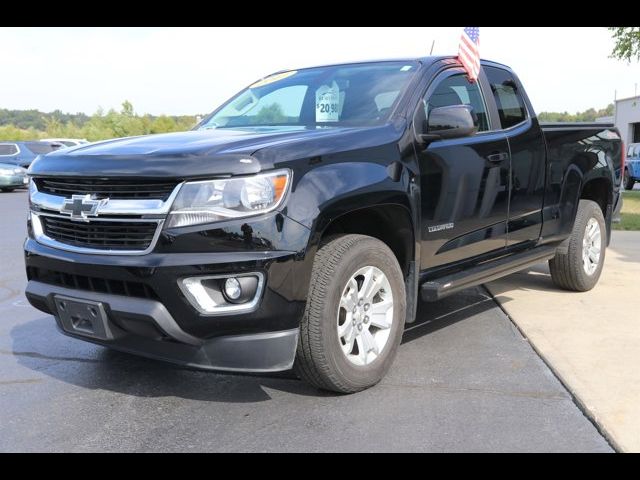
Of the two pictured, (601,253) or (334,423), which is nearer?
(334,423)

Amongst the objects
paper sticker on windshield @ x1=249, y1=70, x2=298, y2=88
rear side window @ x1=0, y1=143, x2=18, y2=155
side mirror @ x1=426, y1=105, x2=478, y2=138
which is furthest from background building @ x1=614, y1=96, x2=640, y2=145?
side mirror @ x1=426, y1=105, x2=478, y2=138

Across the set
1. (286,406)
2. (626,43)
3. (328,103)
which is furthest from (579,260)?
(626,43)

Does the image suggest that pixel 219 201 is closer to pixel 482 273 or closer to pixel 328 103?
pixel 328 103

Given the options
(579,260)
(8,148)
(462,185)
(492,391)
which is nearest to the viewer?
(492,391)

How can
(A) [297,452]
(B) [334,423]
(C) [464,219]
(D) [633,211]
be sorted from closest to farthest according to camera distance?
(A) [297,452], (B) [334,423], (C) [464,219], (D) [633,211]


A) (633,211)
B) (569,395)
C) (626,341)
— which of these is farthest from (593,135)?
(633,211)

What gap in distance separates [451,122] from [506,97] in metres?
1.48

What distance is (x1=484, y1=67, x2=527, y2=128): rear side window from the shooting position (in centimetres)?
496

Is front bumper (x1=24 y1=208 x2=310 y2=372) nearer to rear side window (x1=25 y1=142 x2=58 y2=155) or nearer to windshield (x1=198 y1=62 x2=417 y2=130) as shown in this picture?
windshield (x1=198 y1=62 x2=417 y2=130)

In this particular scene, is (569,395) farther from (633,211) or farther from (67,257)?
(633,211)

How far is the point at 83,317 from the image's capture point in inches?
129

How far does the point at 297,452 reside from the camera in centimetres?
295

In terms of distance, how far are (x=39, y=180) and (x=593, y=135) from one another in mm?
4647

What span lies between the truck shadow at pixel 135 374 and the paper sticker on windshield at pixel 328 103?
1.66 m
